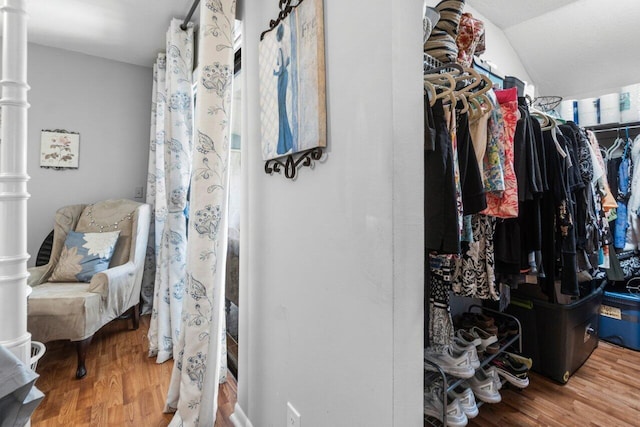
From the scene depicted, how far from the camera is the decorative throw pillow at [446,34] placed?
1.24 m

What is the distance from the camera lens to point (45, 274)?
2.24 m

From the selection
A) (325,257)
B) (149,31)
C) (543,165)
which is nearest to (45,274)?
(149,31)

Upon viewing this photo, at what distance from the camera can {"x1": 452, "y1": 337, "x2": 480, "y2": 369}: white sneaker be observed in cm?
136

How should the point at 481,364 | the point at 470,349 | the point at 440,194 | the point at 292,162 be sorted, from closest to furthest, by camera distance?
the point at 440,194, the point at 292,162, the point at 470,349, the point at 481,364

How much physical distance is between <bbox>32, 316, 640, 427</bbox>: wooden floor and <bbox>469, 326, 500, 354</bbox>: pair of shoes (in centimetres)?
33

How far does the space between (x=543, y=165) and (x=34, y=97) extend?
151 inches

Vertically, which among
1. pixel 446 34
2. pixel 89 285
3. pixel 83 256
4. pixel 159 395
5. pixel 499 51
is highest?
Answer: pixel 499 51

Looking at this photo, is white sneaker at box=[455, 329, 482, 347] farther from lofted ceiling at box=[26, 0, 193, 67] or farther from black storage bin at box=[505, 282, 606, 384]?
lofted ceiling at box=[26, 0, 193, 67]

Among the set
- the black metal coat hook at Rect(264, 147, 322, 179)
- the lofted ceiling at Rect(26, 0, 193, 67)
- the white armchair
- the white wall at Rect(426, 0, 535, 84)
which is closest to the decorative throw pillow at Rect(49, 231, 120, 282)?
the white armchair

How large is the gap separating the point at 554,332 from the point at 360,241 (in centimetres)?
193

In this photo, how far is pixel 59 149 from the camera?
268 centimetres

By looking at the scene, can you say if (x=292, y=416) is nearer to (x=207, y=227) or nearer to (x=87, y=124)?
(x=207, y=227)

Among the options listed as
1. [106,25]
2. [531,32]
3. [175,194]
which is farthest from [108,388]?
[531,32]

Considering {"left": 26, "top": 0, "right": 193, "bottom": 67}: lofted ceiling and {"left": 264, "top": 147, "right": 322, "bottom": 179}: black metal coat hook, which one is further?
{"left": 26, "top": 0, "right": 193, "bottom": 67}: lofted ceiling
